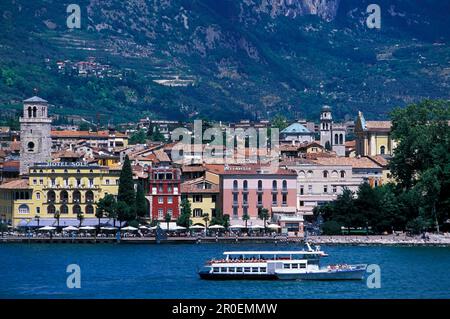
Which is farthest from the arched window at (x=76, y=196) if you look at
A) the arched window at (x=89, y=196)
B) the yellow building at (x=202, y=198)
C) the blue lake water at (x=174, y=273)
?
the blue lake water at (x=174, y=273)

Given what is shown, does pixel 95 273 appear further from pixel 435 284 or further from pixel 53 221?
pixel 53 221

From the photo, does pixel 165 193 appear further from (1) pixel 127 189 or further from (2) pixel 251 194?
(2) pixel 251 194

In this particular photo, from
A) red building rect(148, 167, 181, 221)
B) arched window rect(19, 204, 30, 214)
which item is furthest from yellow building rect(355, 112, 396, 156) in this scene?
arched window rect(19, 204, 30, 214)

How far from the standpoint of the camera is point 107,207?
74.8 meters

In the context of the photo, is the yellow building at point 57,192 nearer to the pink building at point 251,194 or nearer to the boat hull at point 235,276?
the pink building at point 251,194

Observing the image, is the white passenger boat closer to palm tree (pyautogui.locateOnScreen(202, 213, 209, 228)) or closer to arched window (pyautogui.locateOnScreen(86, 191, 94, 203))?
palm tree (pyautogui.locateOnScreen(202, 213, 209, 228))

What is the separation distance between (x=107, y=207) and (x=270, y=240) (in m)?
7.85

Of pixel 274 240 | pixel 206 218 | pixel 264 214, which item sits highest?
pixel 264 214

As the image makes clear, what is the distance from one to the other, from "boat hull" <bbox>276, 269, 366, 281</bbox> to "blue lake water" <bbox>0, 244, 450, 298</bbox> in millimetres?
675

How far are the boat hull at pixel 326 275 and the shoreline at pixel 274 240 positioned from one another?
14860 millimetres

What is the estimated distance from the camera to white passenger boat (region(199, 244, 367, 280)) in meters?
52.6

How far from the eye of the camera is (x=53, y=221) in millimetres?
75625

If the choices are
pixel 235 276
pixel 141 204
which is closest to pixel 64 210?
pixel 141 204
